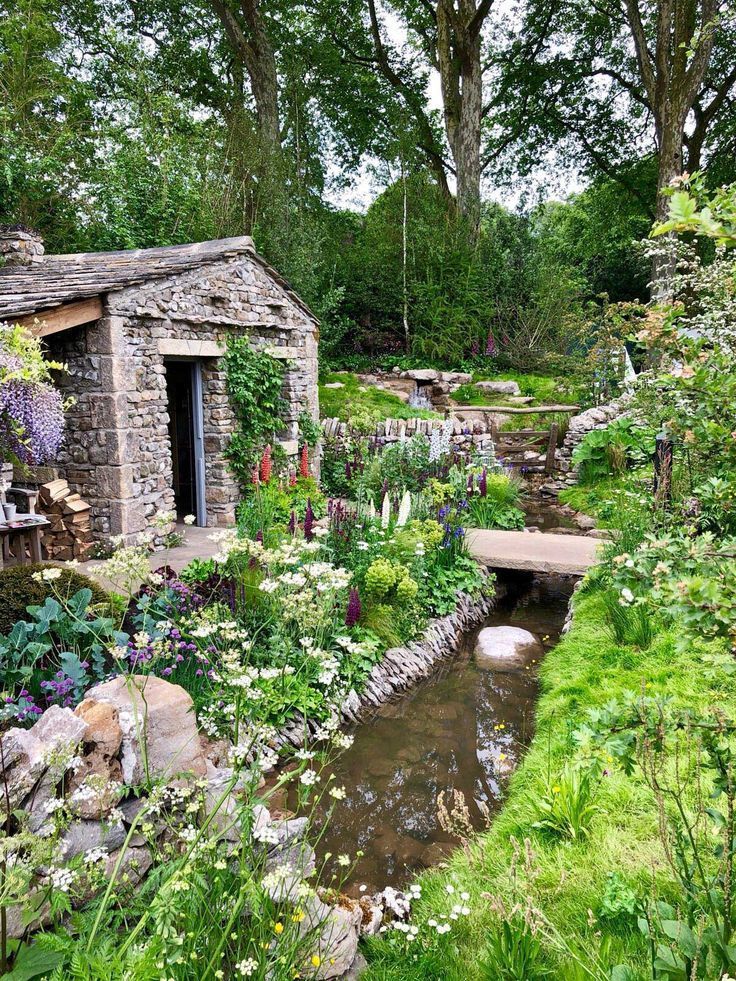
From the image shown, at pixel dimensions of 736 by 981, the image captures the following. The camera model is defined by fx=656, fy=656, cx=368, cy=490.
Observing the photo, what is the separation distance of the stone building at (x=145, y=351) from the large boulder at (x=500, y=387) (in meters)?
7.02

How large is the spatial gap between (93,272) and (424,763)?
657 cm

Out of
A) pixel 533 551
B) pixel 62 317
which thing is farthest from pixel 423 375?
pixel 62 317

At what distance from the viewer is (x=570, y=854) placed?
130 inches

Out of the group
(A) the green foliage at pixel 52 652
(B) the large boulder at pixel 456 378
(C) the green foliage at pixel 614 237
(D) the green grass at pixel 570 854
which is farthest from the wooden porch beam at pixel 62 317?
(C) the green foliage at pixel 614 237

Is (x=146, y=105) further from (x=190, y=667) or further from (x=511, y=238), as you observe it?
(x=190, y=667)

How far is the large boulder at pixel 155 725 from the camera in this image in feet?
10.6

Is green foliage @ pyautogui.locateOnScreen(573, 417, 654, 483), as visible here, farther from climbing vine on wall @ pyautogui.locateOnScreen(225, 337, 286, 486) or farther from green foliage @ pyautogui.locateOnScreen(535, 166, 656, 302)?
green foliage @ pyautogui.locateOnScreen(535, 166, 656, 302)

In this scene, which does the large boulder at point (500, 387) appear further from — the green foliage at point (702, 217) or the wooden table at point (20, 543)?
the green foliage at point (702, 217)

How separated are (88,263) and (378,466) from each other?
470 cm

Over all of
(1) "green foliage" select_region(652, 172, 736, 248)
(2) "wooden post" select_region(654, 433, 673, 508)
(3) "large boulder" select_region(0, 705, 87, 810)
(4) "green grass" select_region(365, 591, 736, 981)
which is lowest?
(4) "green grass" select_region(365, 591, 736, 981)

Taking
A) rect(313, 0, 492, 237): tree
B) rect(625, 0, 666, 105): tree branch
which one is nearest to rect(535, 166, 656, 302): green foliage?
rect(313, 0, 492, 237): tree

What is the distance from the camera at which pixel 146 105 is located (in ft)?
41.6

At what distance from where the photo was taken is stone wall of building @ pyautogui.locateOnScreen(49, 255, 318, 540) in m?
7.30

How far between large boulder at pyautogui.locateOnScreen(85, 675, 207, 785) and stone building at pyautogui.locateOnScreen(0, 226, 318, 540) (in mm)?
4010
